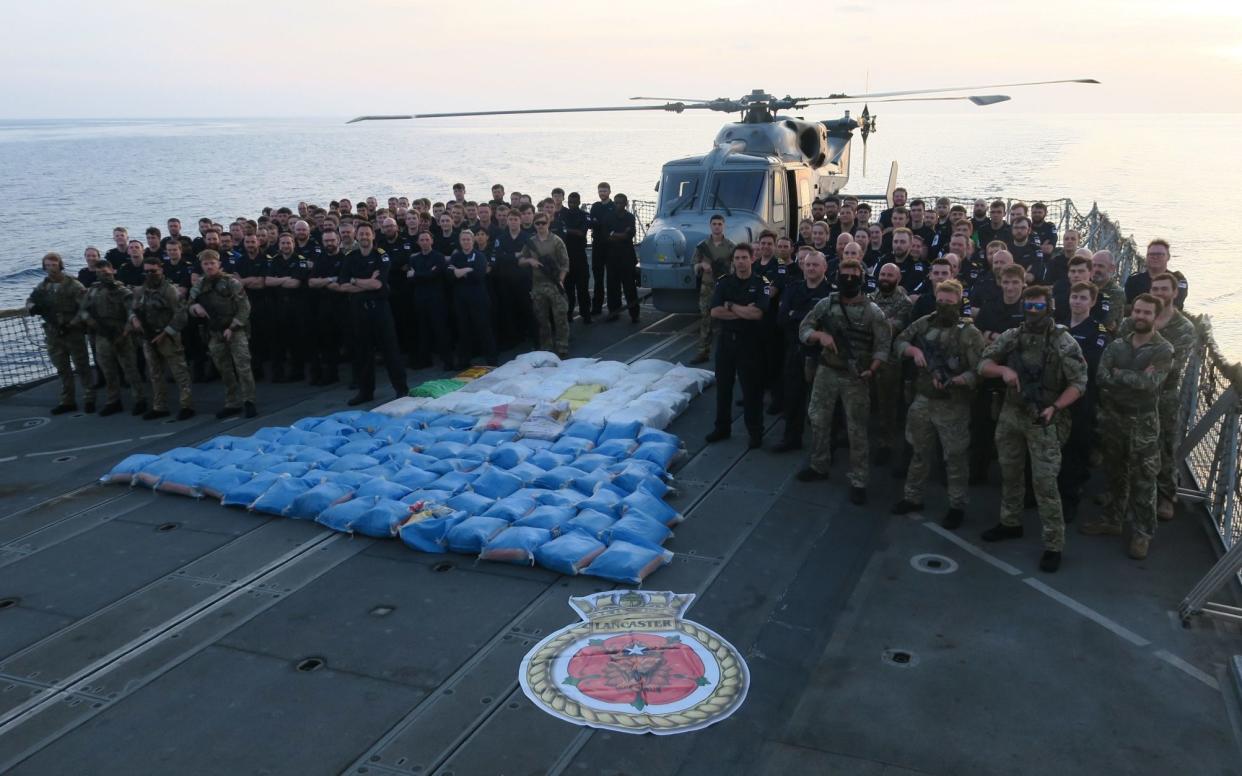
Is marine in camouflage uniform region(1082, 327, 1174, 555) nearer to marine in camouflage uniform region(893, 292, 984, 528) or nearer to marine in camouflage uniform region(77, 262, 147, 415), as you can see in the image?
marine in camouflage uniform region(893, 292, 984, 528)

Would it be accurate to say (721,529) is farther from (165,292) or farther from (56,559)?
(165,292)

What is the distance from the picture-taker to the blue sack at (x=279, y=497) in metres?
7.00

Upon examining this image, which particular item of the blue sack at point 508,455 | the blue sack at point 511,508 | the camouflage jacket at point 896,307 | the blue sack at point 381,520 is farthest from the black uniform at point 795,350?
the blue sack at point 381,520

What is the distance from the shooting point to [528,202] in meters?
12.4

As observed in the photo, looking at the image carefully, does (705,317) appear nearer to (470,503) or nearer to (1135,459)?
(470,503)

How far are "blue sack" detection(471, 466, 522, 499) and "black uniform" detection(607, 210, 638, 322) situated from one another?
6.69 meters

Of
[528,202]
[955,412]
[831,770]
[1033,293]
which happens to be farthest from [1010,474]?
[528,202]

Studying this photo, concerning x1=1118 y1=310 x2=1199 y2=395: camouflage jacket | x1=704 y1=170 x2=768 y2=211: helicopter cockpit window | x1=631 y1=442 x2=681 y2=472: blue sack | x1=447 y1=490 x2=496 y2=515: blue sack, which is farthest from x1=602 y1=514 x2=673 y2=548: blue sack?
x1=704 y1=170 x2=768 y2=211: helicopter cockpit window

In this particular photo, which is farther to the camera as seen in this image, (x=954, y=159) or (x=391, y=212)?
(x=954, y=159)

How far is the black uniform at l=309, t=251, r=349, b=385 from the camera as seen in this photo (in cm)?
1036

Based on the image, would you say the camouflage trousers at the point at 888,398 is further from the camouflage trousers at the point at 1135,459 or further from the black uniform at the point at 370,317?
the black uniform at the point at 370,317

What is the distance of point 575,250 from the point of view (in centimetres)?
1312

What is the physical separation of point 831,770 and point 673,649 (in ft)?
3.93

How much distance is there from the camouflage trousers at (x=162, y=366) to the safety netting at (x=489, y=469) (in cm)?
180
